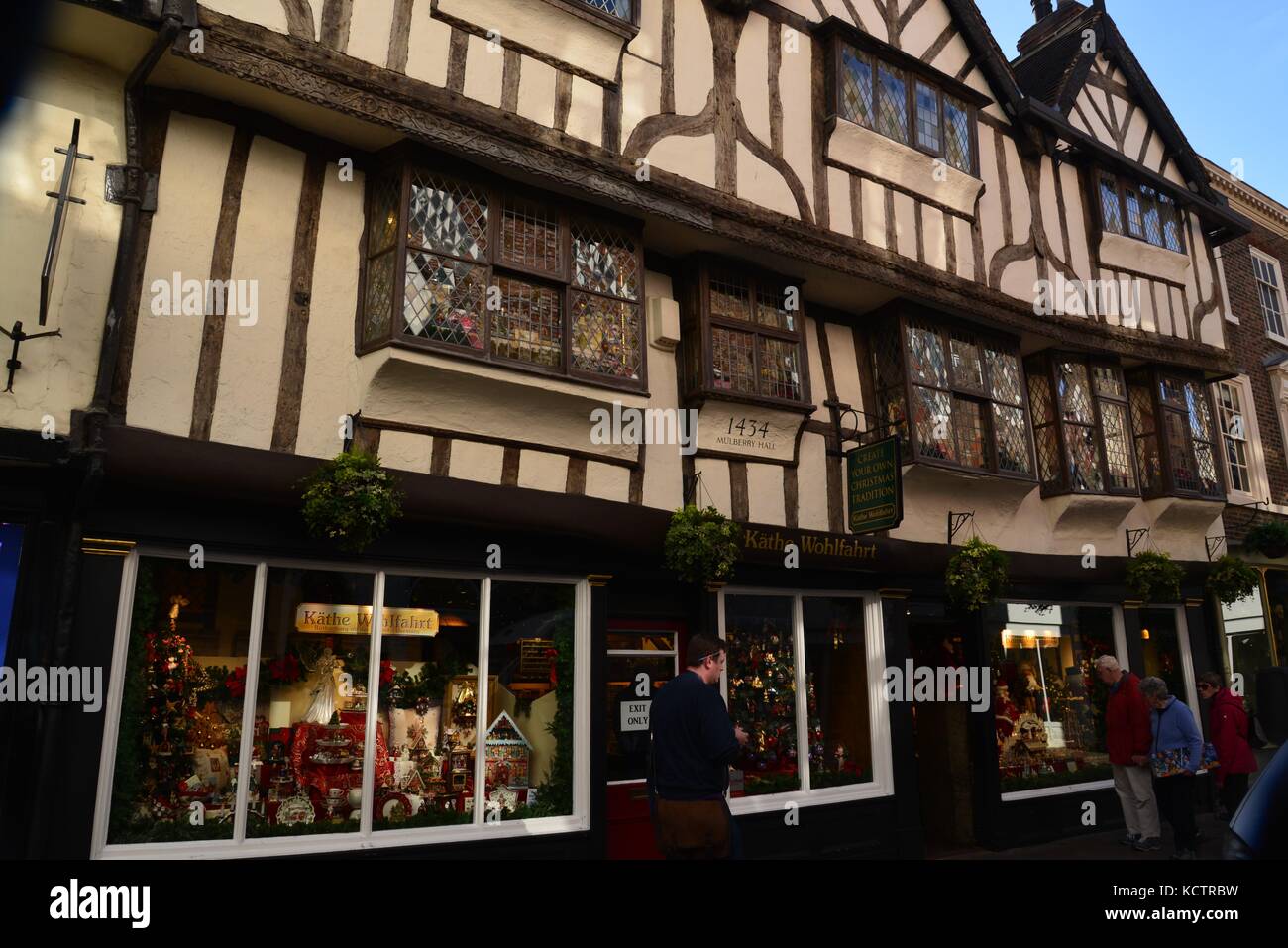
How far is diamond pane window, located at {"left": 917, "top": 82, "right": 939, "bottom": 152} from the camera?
33.3 ft

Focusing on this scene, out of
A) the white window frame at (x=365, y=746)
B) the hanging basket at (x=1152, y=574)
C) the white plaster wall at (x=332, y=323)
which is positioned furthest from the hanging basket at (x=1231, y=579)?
the white plaster wall at (x=332, y=323)

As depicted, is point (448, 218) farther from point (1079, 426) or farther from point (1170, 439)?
point (1170, 439)

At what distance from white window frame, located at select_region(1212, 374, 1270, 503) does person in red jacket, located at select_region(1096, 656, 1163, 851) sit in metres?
6.87

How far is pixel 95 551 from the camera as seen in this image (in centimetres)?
522

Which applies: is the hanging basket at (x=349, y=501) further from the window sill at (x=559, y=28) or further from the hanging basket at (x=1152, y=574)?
the hanging basket at (x=1152, y=574)

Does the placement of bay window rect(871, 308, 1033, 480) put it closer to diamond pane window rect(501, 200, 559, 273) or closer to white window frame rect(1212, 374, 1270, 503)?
diamond pane window rect(501, 200, 559, 273)

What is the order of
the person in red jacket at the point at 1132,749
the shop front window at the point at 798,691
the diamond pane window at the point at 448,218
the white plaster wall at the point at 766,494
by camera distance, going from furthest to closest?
the white plaster wall at the point at 766,494 → the shop front window at the point at 798,691 → the person in red jacket at the point at 1132,749 → the diamond pane window at the point at 448,218

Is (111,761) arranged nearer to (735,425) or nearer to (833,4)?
(735,425)

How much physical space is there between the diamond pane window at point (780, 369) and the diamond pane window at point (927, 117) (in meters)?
3.47

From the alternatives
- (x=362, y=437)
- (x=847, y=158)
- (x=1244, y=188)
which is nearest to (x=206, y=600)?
(x=362, y=437)

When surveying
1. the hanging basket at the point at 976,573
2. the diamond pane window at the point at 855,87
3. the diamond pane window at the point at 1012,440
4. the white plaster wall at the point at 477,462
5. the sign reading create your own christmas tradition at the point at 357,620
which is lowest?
the sign reading create your own christmas tradition at the point at 357,620

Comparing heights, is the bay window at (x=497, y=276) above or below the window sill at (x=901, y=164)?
below

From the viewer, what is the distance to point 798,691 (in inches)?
338

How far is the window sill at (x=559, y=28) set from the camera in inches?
274
